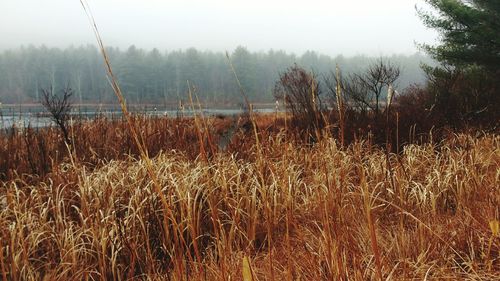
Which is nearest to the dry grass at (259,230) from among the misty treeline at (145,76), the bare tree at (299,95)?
the bare tree at (299,95)

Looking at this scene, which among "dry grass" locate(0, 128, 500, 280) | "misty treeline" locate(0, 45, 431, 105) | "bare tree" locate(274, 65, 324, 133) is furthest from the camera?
"misty treeline" locate(0, 45, 431, 105)

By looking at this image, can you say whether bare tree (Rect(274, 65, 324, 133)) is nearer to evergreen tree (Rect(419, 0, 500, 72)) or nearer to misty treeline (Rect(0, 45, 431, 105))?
evergreen tree (Rect(419, 0, 500, 72))

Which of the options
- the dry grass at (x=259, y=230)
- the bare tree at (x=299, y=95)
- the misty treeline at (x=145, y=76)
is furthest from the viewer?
the misty treeline at (x=145, y=76)

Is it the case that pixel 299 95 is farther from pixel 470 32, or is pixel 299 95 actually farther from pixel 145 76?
pixel 145 76

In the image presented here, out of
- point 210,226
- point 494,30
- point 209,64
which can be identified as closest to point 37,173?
point 210,226

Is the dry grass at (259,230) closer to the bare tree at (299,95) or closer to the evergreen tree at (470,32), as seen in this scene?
the bare tree at (299,95)

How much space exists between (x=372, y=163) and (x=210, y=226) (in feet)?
7.49

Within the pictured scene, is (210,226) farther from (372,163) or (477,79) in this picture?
(477,79)

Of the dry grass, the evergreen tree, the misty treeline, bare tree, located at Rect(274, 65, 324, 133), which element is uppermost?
the misty treeline

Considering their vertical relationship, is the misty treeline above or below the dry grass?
above

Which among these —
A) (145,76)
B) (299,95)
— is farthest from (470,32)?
(145,76)

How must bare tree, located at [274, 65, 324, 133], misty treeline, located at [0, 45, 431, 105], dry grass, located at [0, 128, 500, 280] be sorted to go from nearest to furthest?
dry grass, located at [0, 128, 500, 280] < bare tree, located at [274, 65, 324, 133] < misty treeline, located at [0, 45, 431, 105]

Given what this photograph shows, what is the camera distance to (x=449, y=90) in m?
8.33

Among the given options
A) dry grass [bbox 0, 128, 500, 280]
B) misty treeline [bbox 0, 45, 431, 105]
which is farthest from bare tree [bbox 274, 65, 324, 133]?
misty treeline [bbox 0, 45, 431, 105]
